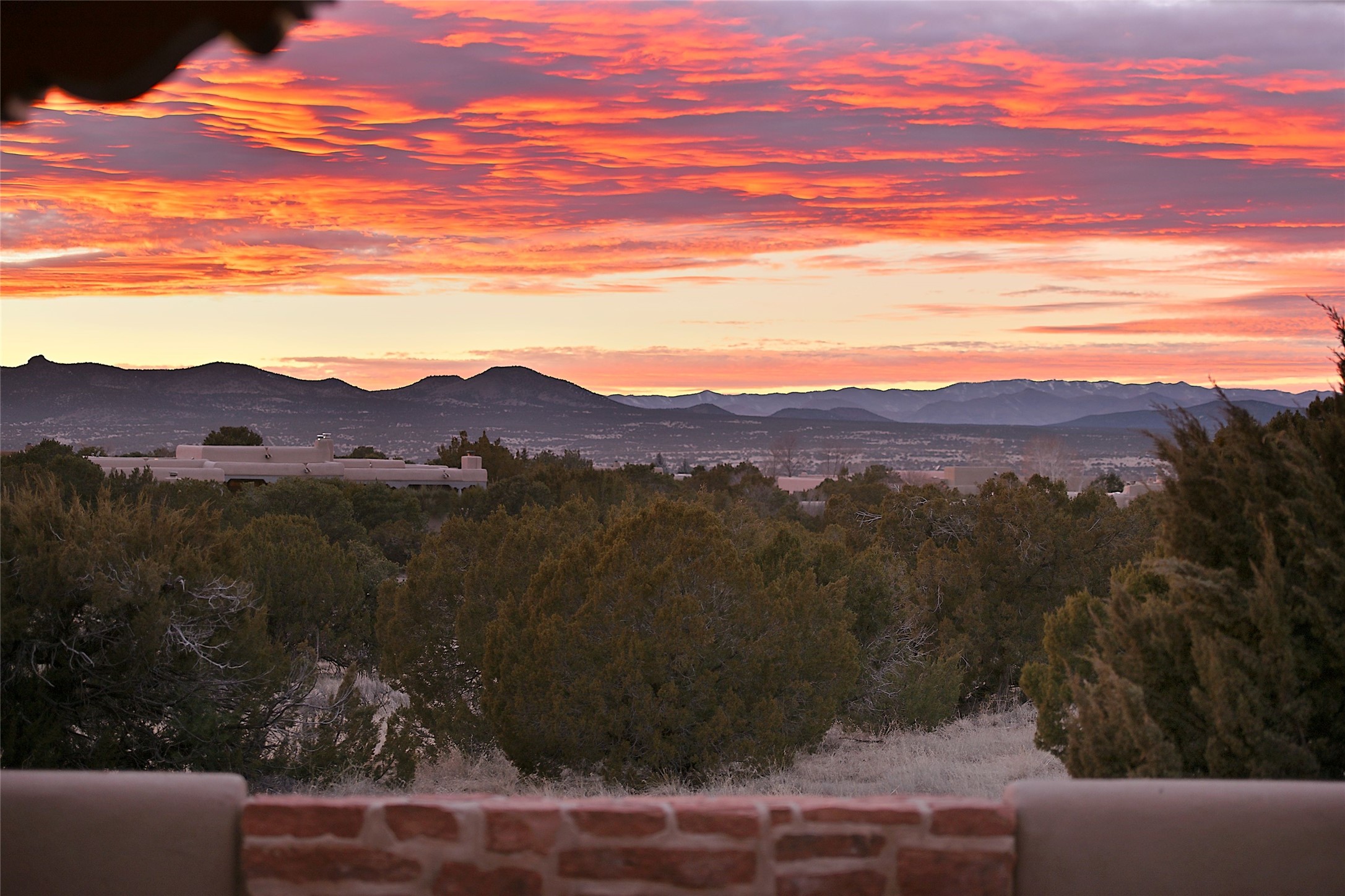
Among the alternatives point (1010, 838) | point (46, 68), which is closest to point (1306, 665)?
point (1010, 838)

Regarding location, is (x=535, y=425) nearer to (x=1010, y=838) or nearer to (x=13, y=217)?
(x=13, y=217)

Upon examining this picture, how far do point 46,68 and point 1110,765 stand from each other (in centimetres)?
511

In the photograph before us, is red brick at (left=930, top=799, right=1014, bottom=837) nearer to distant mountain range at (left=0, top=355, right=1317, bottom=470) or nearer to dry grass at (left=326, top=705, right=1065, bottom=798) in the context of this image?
dry grass at (left=326, top=705, right=1065, bottom=798)

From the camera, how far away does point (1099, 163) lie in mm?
19422

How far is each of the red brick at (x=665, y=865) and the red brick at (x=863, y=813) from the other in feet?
0.81

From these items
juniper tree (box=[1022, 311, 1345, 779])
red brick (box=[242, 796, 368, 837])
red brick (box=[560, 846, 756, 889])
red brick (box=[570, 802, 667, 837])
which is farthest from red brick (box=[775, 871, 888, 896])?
juniper tree (box=[1022, 311, 1345, 779])

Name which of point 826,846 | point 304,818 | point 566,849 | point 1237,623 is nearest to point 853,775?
point 1237,623

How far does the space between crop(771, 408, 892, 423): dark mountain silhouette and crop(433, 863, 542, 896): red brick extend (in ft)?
453

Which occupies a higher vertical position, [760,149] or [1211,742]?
[760,149]

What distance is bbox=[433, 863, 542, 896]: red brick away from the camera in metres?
3.61

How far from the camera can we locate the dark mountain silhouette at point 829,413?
14550 centimetres

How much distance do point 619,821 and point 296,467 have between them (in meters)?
48.6

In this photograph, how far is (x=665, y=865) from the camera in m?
3.62

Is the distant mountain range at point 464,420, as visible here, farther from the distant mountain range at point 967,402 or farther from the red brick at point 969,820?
the red brick at point 969,820
